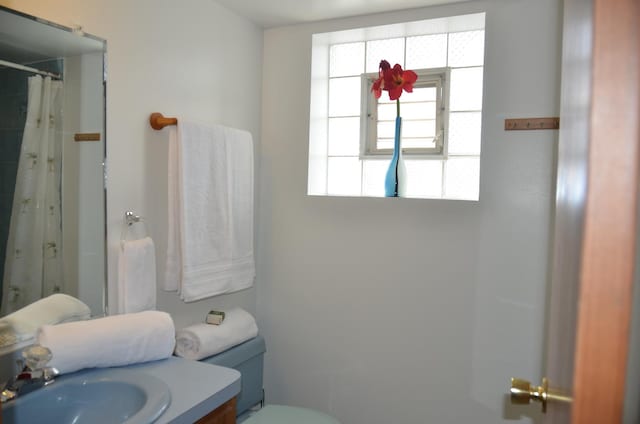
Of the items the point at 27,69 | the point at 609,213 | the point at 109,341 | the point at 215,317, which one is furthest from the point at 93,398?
the point at 609,213

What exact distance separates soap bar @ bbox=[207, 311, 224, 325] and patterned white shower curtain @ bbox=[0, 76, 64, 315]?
653mm

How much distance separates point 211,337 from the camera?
5.93ft

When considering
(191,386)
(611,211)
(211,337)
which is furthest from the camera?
(211,337)

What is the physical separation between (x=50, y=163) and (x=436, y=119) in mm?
1636

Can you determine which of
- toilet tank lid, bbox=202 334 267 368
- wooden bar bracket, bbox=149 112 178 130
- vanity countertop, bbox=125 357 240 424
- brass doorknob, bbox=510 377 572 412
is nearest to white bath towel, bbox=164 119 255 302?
wooden bar bracket, bbox=149 112 178 130

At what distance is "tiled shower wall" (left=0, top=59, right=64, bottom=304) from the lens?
121cm

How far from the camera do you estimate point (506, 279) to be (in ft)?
6.23

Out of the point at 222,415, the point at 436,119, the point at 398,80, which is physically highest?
the point at 398,80

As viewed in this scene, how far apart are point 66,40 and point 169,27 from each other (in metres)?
0.48

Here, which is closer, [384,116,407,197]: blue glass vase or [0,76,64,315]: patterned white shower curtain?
[0,76,64,315]: patterned white shower curtain

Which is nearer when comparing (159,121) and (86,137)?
(86,137)

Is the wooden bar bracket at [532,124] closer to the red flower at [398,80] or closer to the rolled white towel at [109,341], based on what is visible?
the red flower at [398,80]

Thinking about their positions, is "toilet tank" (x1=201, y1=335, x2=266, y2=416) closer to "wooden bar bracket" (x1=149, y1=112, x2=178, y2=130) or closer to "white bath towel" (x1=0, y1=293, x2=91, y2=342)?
"white bath towel" (x1=0, y1=293, x2=91, y2=342)

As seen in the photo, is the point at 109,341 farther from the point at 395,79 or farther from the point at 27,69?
the point at 395,79
